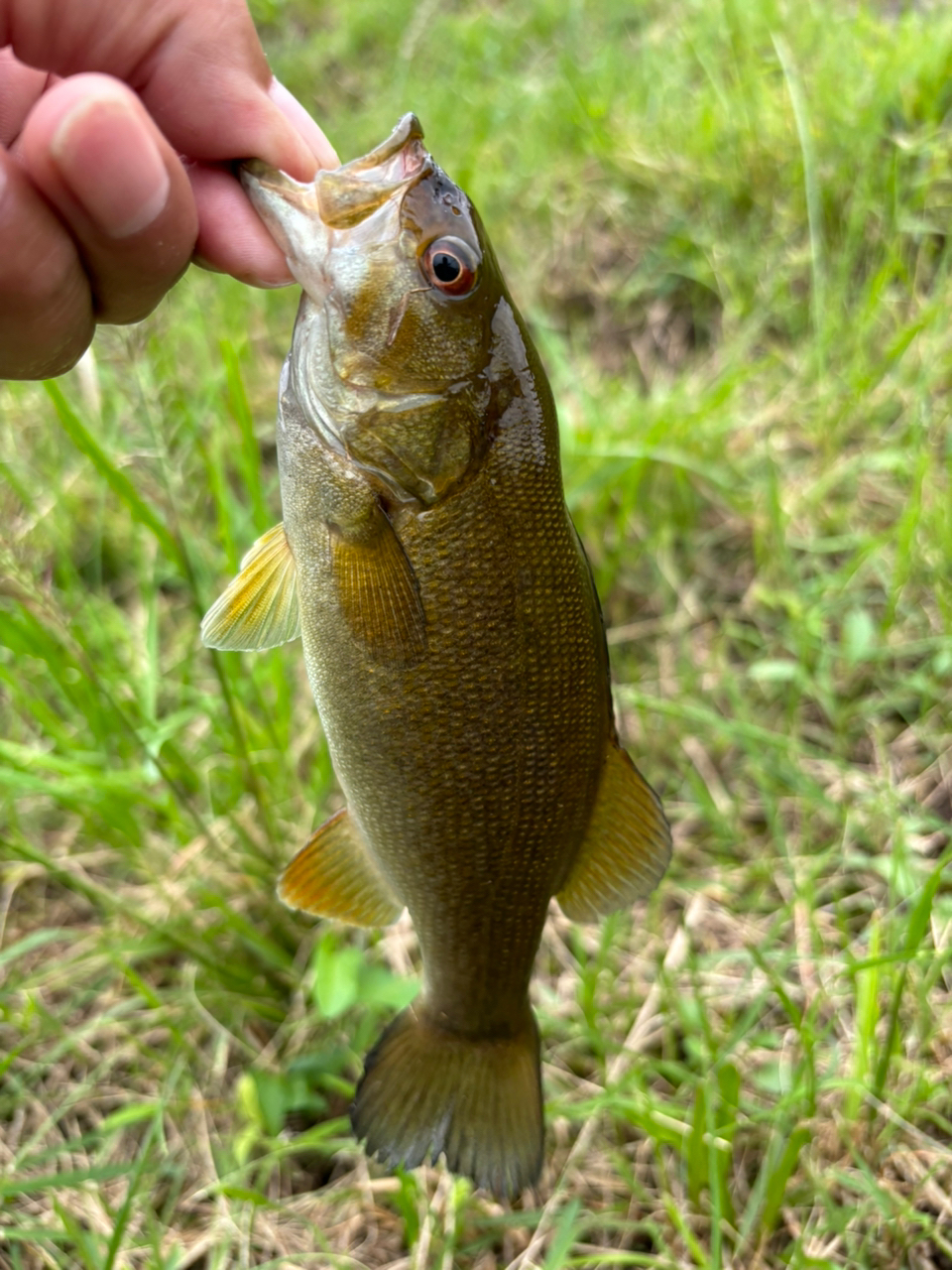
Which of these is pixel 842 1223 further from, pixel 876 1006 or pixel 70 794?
pixel 70 794

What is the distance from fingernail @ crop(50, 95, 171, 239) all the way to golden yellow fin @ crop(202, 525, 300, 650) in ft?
1.74

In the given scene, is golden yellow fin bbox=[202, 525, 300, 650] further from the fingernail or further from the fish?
the fingernail

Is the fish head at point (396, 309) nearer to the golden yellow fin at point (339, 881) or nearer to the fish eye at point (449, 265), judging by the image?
the fish eye at point (449, 265)

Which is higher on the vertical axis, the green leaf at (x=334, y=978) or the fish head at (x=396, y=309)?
the fish head at (x=396, y=309)

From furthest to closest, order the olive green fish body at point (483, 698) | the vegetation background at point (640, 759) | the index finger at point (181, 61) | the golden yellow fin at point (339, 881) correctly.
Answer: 1. the vegetation background at point (640, 759)
2. the golden yellow fin at point (339, 881)
3. the olive green fish body at point (483, 698)
4. the index finger at point (181, 61)

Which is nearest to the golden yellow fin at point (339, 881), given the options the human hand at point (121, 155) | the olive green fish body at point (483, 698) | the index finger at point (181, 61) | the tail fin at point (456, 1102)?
the olive green fish body at point (483, 698)

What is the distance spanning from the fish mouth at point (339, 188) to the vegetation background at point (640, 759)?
0.38 metres

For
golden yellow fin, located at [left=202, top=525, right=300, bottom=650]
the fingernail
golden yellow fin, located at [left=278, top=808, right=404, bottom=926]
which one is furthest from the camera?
golden yellow fin, located at [left=278, top=808, right=404, bottom=926]

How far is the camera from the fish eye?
1.48 metres

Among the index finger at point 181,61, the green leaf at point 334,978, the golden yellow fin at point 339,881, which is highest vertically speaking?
the index finger at point 181,61

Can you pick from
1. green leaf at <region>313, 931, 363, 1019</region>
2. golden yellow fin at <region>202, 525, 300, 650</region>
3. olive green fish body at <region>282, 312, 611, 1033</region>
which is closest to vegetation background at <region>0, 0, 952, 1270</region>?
green leaf at <region>313, 931, 363, 1019</region>

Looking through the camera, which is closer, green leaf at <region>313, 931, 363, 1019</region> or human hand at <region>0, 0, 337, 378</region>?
human hand at <region>0, 0, 337, 378</region>

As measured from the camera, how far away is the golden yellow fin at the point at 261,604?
1577 millimetres

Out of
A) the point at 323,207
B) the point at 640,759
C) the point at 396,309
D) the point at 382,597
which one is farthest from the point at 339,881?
the point at 640,759
